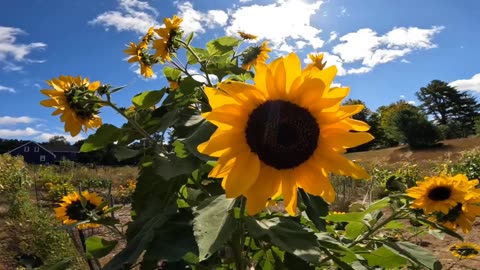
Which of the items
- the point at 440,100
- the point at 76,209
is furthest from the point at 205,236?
the point at 440,100

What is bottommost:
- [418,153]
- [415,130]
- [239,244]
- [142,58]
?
[418,153]

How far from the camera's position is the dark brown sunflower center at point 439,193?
156cm

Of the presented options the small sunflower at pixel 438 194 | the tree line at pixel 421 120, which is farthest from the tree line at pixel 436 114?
the small sunflower at pixel 438 194

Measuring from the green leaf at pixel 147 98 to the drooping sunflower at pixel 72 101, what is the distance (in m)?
0.10

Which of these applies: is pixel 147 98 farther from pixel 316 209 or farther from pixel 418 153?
pixel 418 153

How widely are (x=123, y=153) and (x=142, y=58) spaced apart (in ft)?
2.63

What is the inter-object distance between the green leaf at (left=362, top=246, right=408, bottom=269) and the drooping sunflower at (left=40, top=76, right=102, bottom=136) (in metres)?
0.85

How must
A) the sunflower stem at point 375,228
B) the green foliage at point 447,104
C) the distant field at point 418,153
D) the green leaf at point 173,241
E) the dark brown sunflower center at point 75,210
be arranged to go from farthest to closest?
the green foliage at point 447,104 < the distant field at point 418,153 < the dark brown sunflower center at point 75,210 < the sunflower stem at point 375,228 < the green leaf at point 173,241

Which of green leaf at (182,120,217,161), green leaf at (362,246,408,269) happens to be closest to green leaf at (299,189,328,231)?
green leaf at (182,120,217,161)

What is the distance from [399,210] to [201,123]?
809 millimetres

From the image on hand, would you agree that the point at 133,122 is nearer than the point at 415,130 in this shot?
Yes

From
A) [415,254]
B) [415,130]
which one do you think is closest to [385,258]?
[415,254]

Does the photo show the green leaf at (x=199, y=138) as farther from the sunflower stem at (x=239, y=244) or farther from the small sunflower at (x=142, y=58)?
the small sunflower at (x=142, y=58)

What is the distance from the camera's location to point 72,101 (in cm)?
114
